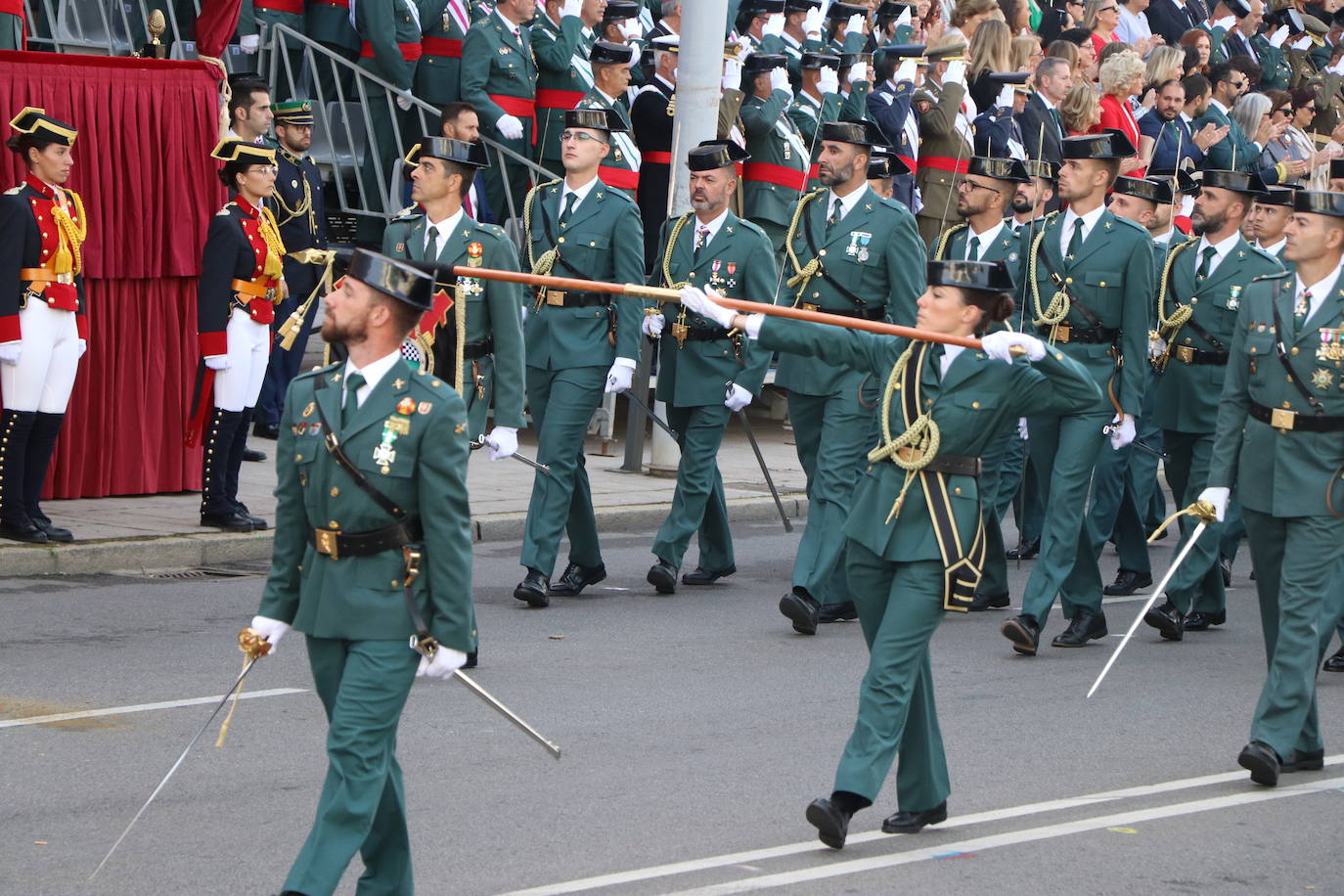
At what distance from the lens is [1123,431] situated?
395 inches

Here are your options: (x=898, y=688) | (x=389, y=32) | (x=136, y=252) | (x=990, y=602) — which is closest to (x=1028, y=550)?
(x=990, y=602)

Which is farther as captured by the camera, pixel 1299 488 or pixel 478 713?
pixel 478 713

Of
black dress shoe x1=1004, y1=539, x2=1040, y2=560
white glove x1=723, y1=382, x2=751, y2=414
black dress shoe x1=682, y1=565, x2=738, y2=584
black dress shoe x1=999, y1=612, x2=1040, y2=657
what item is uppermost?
white glove x1=723, y1=382, x2=751, y2=414

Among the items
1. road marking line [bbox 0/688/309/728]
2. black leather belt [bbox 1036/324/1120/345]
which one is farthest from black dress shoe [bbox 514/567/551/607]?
black leather belt [bbox 1036/324/1120/345]

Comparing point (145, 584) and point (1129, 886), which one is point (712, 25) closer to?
point (145, 584)

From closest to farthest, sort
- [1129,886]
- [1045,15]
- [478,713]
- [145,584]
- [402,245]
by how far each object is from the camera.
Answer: [1129,886]
[478,713]
[402,245]
[145,584]
[1045,15]

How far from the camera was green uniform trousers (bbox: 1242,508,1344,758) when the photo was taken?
286 inches

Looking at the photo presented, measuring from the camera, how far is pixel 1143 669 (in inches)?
371

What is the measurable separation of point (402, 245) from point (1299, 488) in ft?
13.3

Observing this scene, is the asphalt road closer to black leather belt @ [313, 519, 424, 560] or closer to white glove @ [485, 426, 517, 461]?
white glove @ [485, 426, 517, 461]

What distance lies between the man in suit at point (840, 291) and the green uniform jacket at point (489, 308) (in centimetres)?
167

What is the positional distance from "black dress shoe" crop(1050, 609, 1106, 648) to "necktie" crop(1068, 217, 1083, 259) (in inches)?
69.2

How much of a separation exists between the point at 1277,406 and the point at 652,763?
8.72ft

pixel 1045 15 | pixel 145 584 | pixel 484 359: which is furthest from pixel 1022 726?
pixel 1045 15
